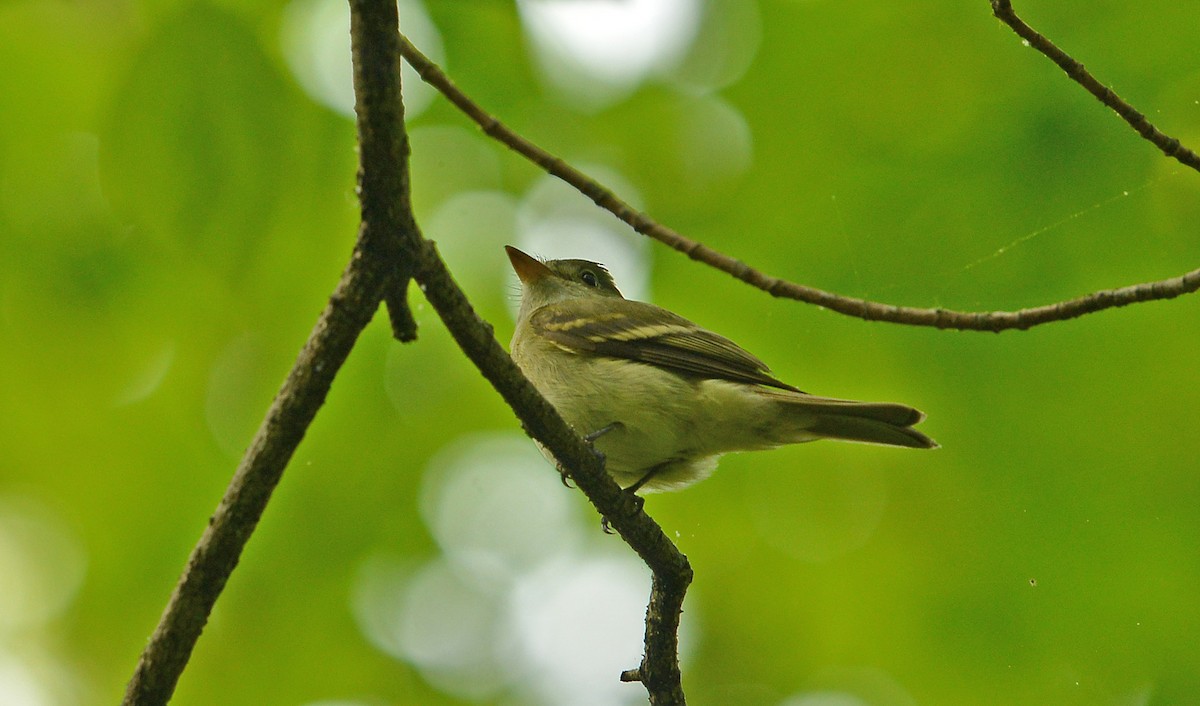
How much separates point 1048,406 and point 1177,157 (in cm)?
184

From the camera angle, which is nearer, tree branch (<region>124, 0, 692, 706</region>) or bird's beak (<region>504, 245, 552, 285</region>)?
tree branch (<region>124, 0, 692, 706</region>)

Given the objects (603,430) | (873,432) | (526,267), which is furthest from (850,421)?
(526,267)

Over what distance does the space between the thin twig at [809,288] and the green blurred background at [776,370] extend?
0.53m

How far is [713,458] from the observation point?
5555 millimetres

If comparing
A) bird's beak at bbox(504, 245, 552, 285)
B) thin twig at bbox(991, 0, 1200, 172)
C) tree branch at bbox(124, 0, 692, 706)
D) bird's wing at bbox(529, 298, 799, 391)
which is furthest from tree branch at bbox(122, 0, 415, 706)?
bird's beak at bbox(504, 245, 552, 285)

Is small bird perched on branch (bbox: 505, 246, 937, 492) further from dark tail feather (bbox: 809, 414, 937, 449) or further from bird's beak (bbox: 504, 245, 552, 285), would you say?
bird's beak (bbox: 504, 245, 552, 285)

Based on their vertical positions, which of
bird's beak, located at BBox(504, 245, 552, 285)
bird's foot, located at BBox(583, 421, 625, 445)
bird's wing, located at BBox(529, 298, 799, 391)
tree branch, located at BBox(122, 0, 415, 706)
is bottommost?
tree branch, located at BBox(122, 0, 415, 706)

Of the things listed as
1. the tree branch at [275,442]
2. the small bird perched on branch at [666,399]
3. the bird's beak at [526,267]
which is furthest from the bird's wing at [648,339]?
the tree branch at [275,442]

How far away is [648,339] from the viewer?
219 inches

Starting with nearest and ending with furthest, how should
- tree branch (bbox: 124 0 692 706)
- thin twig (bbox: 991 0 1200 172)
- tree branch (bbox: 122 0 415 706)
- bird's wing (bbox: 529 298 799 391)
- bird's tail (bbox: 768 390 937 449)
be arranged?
tree branch (bbox: 124 0 692 706) → tree branch (bbox: 122 0 415 706) → thin twig (bbox: 991 0 1200 172) → bird's tail (bbox: 768 390 937 449) → bird's wing (bbox: 529 298 799 391)

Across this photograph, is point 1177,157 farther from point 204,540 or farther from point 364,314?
point 204,540

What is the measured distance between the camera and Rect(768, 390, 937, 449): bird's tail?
460 centimetres

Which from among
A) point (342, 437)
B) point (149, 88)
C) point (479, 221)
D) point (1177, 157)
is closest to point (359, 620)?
point (342, 437)

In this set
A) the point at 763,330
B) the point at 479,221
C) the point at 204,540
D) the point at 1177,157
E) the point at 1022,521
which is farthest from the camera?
the point at 479,221
